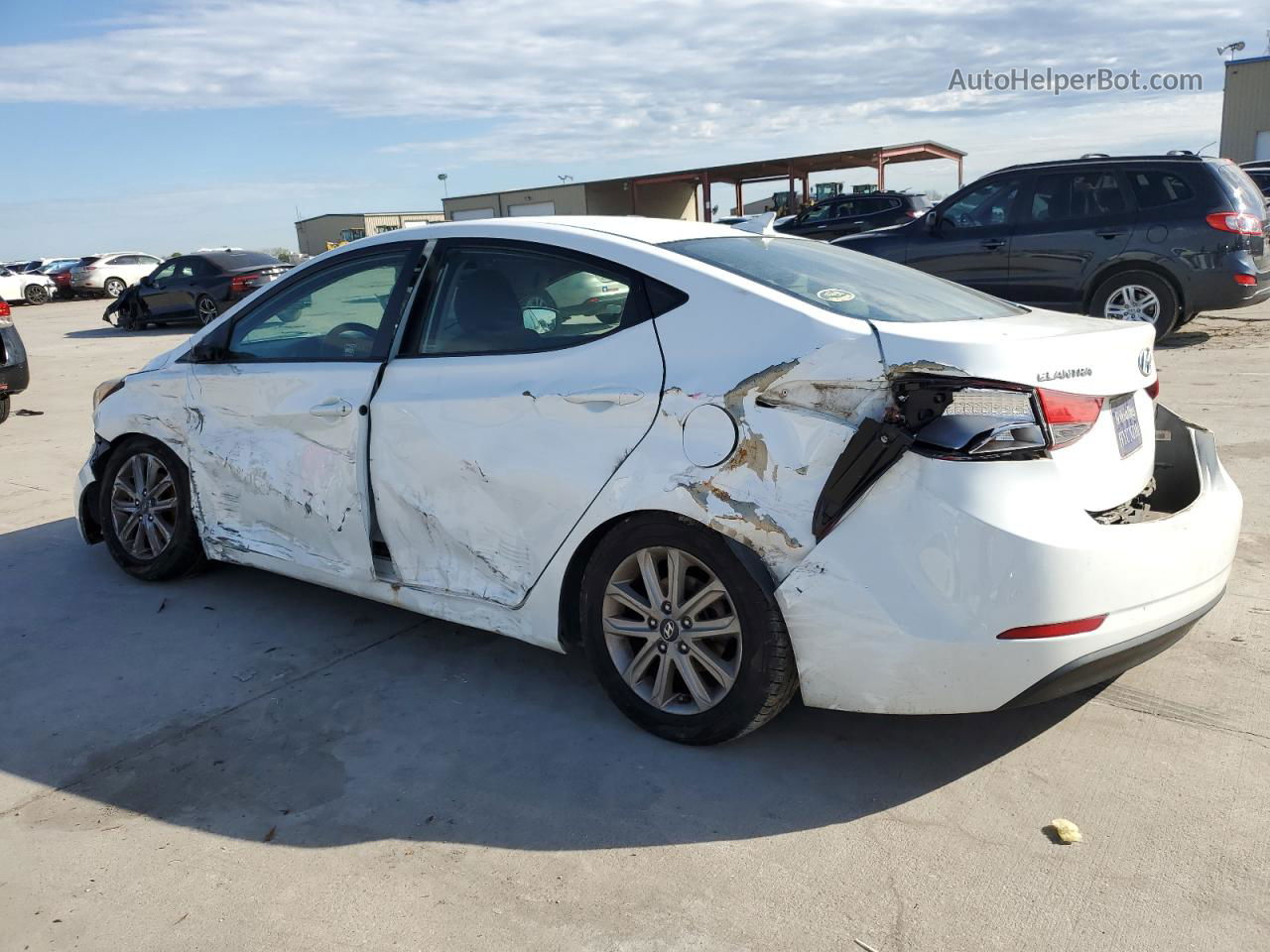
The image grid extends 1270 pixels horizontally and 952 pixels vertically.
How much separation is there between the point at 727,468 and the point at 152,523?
10.7 ft

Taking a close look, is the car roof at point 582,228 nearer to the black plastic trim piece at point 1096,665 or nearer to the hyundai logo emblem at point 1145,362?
the hyundai logo emblem at point 1145,362

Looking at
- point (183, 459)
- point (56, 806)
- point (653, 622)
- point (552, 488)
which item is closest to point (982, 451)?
point (653, 622)

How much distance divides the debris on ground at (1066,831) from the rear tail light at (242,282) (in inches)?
746

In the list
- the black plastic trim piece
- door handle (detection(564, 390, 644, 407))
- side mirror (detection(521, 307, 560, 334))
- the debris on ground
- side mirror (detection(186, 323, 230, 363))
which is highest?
side mirror (detection(521, 307, 560, 334))

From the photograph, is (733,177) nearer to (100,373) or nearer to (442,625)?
(100,373)

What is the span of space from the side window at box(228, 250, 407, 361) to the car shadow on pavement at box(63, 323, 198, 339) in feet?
55.8

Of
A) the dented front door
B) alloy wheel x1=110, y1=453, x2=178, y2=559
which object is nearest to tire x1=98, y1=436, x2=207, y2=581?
alloy wheel x1=110, y1=453, x2=178, y2=559

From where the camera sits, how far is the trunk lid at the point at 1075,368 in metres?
2.77

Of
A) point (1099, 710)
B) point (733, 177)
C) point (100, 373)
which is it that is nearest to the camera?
point (1099, 710)

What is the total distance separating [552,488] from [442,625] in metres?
1.34

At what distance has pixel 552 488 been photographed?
3.40 metres

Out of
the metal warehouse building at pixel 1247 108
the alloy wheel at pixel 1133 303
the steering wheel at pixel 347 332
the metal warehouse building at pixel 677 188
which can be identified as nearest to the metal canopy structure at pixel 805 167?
the metal warehouse building at pixel 677 188

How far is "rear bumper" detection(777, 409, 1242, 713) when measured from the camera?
2711 mm

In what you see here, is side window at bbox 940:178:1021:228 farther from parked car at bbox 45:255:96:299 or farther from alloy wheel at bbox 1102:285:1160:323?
parked car at bbox 45:255:96:299
